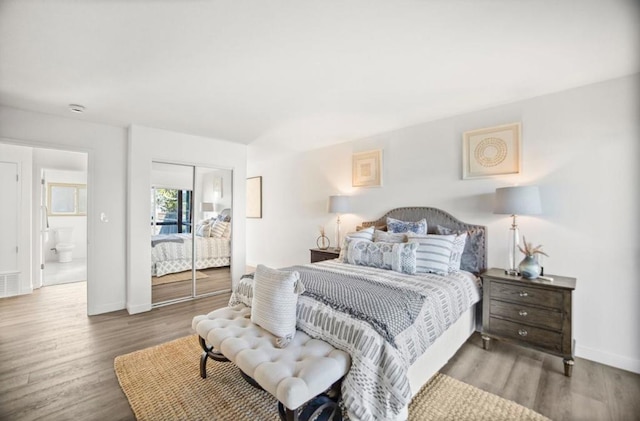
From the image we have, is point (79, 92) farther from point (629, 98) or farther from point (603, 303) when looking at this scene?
point (603, 303)

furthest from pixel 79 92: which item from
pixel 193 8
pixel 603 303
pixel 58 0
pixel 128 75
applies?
pixel 603 303

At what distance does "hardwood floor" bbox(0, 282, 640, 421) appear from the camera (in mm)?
1852

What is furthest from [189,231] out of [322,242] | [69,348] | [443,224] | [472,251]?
[472,251]

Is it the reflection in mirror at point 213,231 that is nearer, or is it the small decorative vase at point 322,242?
the reflection in mirror at point 213,231

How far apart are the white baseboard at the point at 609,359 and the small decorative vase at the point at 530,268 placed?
81cm

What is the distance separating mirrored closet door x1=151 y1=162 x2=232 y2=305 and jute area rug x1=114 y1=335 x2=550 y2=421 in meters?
1.75

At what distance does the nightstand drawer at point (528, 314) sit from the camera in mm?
2304

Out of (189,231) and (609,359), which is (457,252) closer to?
(609,359)

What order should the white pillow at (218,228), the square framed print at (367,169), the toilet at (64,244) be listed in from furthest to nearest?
the toilet at (64,244), the white pillow at (218,228), the square framed print at (367,169)

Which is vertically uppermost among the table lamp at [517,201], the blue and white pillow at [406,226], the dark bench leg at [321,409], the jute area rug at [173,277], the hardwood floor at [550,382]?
the table lamp at [517,201]

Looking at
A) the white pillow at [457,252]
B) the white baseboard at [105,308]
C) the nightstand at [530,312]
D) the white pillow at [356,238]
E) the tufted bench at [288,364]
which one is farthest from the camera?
the white baseboard at [105,308]

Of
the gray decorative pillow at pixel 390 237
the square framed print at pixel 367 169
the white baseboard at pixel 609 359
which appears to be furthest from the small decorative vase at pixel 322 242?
the white baseboard at pixel 609 359

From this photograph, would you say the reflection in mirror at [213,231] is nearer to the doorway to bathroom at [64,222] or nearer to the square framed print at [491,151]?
the doorway to bathroom at [64,222]

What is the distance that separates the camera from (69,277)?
5.25m
